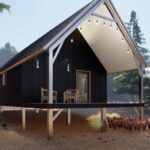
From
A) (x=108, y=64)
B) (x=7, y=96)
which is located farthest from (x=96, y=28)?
(x=7, y=96)

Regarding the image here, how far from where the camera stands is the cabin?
16.8 meters

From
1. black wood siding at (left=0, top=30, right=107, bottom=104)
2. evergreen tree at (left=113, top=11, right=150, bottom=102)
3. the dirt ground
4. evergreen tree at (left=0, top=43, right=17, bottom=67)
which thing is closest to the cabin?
black wood siding at (left=0, top=30, right=107, bottom=104)

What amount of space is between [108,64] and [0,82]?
8205 millimetres

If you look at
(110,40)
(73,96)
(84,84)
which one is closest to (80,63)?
(84,84)

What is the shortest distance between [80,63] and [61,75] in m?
1.64

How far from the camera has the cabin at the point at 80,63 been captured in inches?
663

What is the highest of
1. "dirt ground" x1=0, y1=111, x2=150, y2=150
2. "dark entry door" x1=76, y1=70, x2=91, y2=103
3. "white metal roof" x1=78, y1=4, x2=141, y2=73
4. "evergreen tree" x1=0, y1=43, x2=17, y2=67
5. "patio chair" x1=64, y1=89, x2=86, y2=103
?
"evergreen tree" x1=0, y1=43, x2=17, y2=67

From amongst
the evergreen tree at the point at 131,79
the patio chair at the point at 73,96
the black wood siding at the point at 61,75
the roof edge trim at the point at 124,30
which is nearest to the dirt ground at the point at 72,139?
the patio chair at the point at 73,96

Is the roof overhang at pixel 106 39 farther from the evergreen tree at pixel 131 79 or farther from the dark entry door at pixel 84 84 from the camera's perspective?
the evergreen tree at pixel 131 79

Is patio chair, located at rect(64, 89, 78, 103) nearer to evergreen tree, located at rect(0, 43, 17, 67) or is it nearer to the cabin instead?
the cabin

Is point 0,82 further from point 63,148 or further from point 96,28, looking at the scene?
point 63,148

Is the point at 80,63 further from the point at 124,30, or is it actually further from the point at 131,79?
the point at 131,79

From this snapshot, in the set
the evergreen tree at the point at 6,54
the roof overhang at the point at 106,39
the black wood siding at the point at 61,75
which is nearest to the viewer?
the roof overhang at the point at 106,39

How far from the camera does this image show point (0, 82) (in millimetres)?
23453
